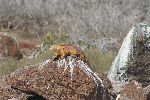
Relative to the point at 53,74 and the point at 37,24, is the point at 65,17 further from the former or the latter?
the point at 53,74

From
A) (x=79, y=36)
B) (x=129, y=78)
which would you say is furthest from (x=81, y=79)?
(x=79, y=36)

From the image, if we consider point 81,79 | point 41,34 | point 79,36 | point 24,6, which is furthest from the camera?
point 24,6

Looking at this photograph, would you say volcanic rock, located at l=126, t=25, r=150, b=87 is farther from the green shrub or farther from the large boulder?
the green shrub

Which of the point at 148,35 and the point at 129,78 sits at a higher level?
the point at 148,35

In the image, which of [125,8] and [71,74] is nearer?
[71,74]

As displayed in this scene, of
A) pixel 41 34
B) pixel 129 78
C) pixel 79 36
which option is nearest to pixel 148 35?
pixel 129 78

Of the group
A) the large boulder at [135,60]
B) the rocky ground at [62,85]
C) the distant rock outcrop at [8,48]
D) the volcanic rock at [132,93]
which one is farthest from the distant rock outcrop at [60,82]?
the distant rock outcrop at [8,48]

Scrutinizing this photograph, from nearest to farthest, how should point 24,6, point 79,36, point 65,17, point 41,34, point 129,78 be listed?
point 129,78, point 79,36, point 65,17, point 41,34, point 24,6
